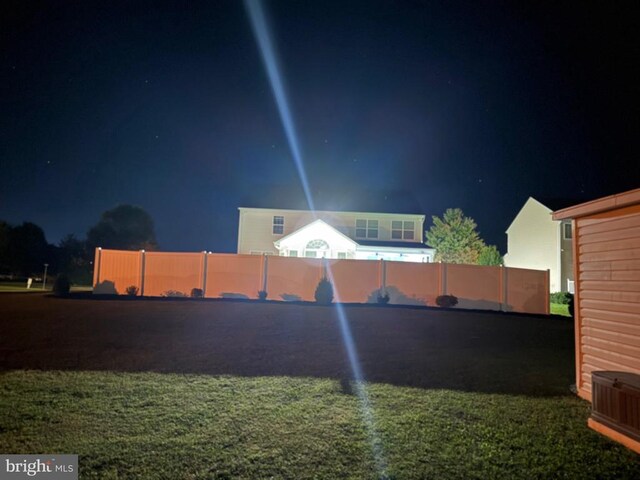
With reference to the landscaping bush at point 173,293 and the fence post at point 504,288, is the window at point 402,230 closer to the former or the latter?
the fence post at point 504,288

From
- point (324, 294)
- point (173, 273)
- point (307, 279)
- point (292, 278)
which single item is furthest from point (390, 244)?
point (173, 273)

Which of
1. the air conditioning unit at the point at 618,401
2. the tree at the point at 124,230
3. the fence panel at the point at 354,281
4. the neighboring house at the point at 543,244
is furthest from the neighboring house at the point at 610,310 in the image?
the tree at the point at 124,230

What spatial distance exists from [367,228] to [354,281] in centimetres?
1050

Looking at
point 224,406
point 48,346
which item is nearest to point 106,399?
point 224,406

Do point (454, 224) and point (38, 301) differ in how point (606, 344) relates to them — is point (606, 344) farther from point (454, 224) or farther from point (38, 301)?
point (454, 224)

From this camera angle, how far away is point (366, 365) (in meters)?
7.23

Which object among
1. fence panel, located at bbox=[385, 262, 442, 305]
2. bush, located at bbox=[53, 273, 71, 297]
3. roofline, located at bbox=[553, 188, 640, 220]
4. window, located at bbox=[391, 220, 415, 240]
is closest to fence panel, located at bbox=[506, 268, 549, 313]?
fence panel, located at bbox=[385, 262, 442, 305]

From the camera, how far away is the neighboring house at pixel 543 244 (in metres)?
24.8

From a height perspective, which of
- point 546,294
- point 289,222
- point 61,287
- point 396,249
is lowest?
point 61,287

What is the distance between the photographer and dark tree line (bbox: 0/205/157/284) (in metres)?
41.5

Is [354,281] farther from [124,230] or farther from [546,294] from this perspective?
[124,230]

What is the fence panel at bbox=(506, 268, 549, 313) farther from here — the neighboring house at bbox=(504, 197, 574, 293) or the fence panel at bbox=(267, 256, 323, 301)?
the fence panel at bbox=(267, 256, 323, 301)

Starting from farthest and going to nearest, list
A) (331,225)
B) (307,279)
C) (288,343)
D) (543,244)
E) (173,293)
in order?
(543,244), (331,225), (307,279), (173,293), (288,343)

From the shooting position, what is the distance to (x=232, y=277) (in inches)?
663
